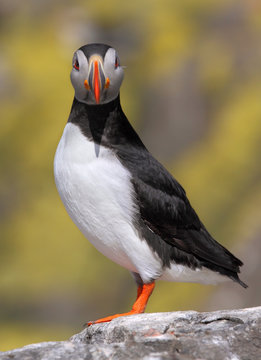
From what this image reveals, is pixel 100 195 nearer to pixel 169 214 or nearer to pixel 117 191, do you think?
pixel 117 191

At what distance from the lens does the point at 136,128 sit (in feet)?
55.7

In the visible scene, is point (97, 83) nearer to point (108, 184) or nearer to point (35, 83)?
point (108, 184)

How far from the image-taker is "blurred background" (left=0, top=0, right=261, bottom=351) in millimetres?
13359

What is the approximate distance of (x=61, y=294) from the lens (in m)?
13.9

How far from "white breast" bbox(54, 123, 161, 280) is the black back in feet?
0.27

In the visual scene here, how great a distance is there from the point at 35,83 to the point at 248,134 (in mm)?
6606

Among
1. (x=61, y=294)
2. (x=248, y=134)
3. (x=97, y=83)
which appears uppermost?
(x=97, y=83)

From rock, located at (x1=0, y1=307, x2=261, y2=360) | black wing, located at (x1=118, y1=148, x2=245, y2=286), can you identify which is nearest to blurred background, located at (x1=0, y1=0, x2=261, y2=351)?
black wing, located at (x1=118, y1=148, x2=245, y2=286)

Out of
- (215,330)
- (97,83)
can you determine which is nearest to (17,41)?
(97,83)

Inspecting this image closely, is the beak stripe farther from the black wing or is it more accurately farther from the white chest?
the black wing

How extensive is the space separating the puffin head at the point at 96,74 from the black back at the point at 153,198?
0.21 meters

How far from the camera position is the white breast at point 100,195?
213 inches

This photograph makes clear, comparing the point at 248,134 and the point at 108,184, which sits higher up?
the point at 108,184

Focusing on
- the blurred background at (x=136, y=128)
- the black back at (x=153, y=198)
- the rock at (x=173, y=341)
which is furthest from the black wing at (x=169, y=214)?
the blurred background at (x=136, y=128)
